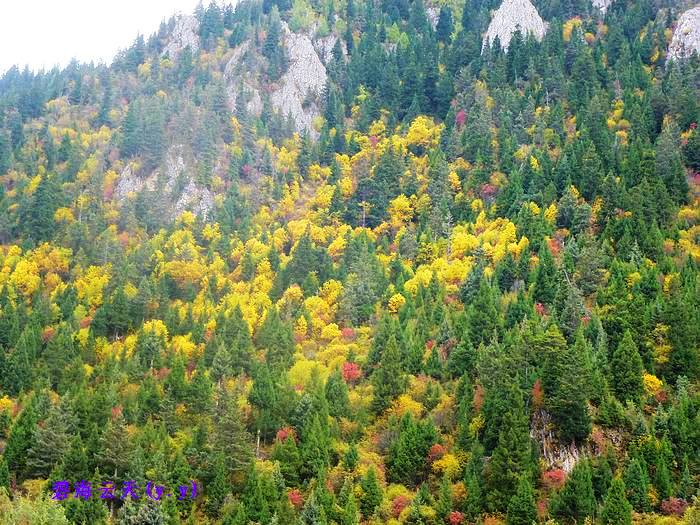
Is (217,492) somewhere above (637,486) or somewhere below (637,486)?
below

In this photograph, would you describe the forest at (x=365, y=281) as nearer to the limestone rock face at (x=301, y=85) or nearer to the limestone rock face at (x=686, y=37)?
the limestone rock face at (x=301, y=85)

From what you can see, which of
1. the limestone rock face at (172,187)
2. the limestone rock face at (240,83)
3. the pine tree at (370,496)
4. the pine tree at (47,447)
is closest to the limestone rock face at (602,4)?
the limestone rock face at (240,83)

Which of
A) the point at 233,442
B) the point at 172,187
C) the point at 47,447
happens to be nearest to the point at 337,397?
the point at 233,442

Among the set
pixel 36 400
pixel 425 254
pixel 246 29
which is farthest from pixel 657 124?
pixel 246 29

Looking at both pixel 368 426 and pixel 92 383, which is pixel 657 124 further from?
pixel 92 383

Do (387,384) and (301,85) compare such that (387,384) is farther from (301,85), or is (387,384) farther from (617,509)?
(301,85)
